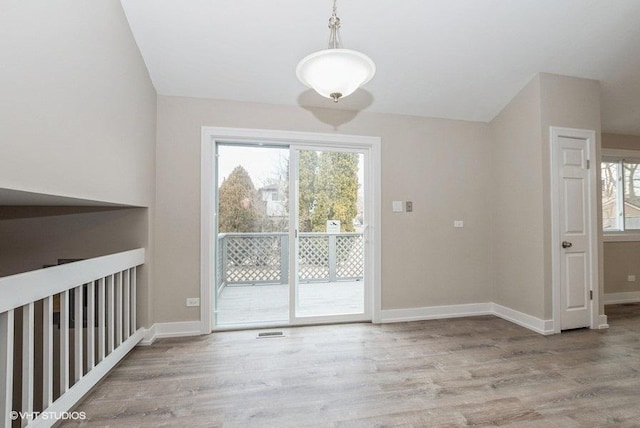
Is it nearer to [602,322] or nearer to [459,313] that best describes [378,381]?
[459,313]

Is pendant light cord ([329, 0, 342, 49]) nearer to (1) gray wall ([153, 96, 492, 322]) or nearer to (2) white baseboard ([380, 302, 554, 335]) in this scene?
(1) gray wall ([153, 96, 492, 322])

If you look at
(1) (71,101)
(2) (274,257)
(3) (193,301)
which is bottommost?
(3) (193,301)

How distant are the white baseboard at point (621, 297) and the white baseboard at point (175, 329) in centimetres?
508

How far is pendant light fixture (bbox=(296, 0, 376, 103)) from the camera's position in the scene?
1.48 metres

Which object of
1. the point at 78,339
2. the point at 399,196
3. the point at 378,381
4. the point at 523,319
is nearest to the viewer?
the point at 78,339

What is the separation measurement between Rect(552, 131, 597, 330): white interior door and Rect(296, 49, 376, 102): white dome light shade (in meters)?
2.56

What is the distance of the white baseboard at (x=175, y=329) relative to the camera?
291cm

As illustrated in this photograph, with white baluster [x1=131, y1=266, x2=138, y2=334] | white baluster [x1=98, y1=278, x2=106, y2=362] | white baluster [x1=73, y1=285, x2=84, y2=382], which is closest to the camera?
white baluster [x1=73, y1=285, x2=84, y2=382]

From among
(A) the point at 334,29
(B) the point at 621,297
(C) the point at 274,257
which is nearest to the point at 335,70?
(A) the point at 334,29

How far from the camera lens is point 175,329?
116 inches

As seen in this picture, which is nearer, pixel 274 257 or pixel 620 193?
pixel 274 257

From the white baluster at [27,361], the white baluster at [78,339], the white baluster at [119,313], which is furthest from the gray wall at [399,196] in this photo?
the white baluster at [27,361]

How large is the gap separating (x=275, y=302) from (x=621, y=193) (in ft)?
16.3

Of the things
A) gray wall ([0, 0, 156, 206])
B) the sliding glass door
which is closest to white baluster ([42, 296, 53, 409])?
gray wall ([0, 0, 156, 206])
